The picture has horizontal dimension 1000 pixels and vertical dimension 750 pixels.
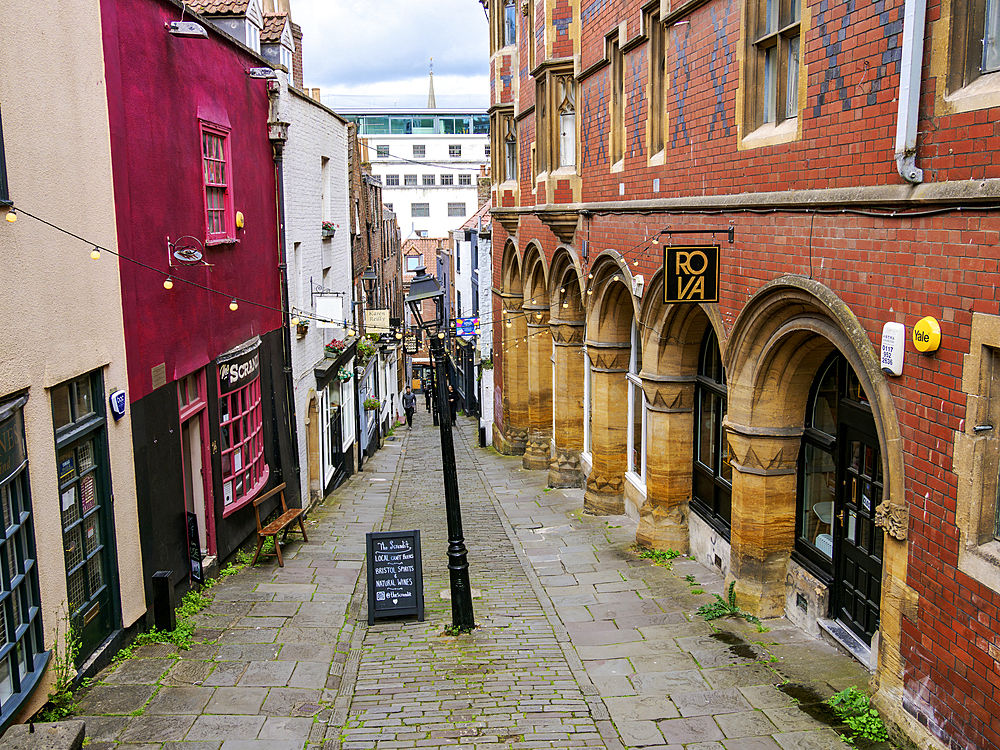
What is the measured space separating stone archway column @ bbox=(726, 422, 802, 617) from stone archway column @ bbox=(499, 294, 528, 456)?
45.0ft

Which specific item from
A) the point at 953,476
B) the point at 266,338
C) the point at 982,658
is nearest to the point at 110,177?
the point at 266,338

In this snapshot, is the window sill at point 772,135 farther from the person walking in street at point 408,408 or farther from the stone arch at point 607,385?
the person walking in street at point 408,408

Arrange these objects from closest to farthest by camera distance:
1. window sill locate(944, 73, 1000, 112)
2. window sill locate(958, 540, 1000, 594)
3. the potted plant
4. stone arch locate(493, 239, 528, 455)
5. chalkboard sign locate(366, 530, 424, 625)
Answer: window sill locate(944, 73, 1000, 112), window sill locate(958, 540, 1000, 594), chalkboard sign locate(366, 530, 424, 625), the potted plant, stone arch locate(493, 239, 528, 455)

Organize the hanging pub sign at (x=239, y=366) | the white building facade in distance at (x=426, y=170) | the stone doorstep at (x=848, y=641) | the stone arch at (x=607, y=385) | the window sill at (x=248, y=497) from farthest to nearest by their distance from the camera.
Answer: the white building facade in distance at (x=426, y=170) → the stone arch at (x=607, y=385) → the hanging pub sign at (x=239, y=366) → the window sill at (x=248, y=497) → the stone doorstep at (x=848, y=641)

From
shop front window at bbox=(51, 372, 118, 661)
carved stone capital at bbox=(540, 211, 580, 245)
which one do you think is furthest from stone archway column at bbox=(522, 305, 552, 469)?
shop front window at bbox=(51, 372, 118, 661)

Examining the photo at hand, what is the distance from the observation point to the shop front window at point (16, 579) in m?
6.40

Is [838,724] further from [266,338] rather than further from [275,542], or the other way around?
[266,338]

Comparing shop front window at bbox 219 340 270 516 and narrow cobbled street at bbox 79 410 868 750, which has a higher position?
shop front window at bbox 219 340 270 516

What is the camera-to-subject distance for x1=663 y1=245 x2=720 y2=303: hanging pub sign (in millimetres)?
9883

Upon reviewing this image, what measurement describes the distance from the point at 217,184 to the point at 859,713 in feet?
33.4

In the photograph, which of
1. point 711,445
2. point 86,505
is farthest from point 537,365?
point 86,505

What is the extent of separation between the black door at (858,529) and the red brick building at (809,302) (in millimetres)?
24

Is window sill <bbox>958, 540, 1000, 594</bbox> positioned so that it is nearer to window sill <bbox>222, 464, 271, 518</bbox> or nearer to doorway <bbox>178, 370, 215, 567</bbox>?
doorway <bbox>178, 370, 215, 567</bbox>

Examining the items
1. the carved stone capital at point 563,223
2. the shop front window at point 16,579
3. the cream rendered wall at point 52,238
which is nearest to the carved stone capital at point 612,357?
the carved stone capital at point 563,223
